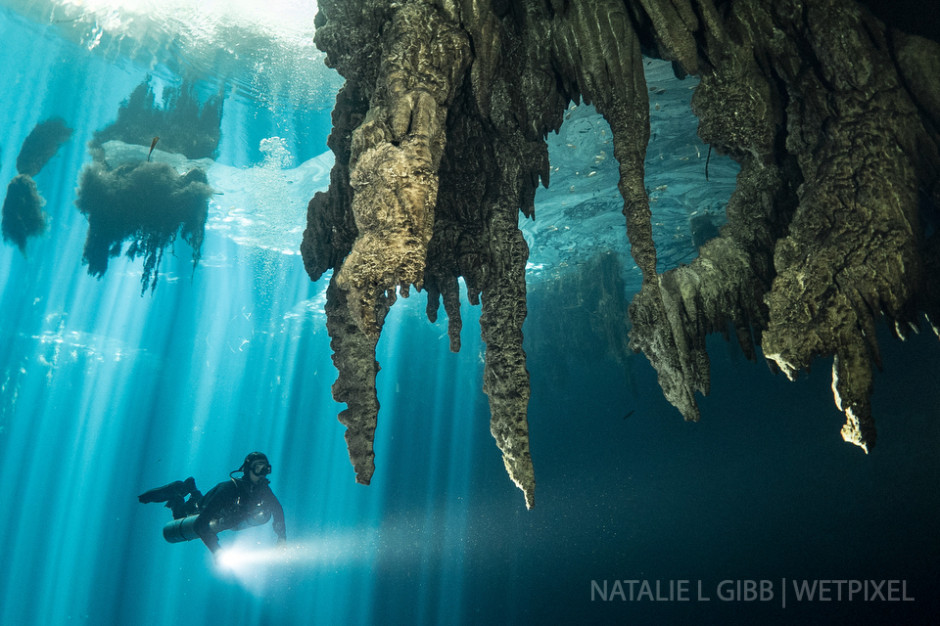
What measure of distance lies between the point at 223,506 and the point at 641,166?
→ 944 cm

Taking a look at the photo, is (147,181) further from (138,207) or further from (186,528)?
(186,528)

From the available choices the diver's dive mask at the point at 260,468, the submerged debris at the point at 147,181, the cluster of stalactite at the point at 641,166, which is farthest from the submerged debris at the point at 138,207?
the cluster of stalactite at the point at 641,166

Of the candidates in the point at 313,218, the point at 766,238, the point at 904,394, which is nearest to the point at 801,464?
the point at 904,394

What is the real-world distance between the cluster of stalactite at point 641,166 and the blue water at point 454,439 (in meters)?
10.3

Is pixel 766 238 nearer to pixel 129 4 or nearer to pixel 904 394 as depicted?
pixel 129 4

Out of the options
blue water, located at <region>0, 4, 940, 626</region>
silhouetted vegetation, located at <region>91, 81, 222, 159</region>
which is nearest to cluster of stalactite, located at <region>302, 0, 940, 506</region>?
blue water, located at <region>0, 4, 940, 626</region>

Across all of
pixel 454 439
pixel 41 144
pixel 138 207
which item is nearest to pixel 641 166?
pixel 138 207

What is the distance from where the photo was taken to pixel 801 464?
17.6m

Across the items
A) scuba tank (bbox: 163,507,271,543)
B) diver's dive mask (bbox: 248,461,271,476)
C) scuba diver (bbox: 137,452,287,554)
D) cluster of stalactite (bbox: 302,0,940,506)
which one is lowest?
scuba tank (bbox: 163,507,271,543)

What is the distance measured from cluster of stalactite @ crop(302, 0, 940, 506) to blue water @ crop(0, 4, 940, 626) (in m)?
10.3

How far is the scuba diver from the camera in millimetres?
8977

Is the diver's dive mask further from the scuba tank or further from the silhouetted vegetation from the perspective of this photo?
the silhouetted vegetation

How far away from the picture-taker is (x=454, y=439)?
116ft

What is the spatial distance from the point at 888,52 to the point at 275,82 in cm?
1175
